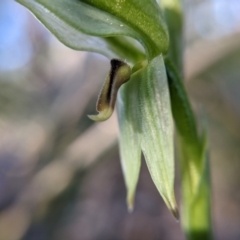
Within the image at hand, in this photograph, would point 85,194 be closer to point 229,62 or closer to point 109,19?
point 229,62

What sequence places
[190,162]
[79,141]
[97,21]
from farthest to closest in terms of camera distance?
[79,141] → [190,162] → [97,21]

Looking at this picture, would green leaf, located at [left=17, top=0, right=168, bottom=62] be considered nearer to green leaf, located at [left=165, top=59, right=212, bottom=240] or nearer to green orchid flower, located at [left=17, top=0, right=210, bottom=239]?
green orchid flower, located at [left=17, top=0, right=210, bottom=239]

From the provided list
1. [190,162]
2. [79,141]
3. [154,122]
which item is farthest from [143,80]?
[79,141]

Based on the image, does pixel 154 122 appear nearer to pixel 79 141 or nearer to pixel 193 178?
pixel 193 178

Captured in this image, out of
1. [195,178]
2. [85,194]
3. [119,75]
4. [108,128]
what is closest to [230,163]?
[85,194]

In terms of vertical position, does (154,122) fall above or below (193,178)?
above

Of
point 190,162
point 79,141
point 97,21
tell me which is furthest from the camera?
point 79,141

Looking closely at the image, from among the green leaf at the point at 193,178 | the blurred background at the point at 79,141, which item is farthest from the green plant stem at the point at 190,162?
the blurred background at the point at 79,141
